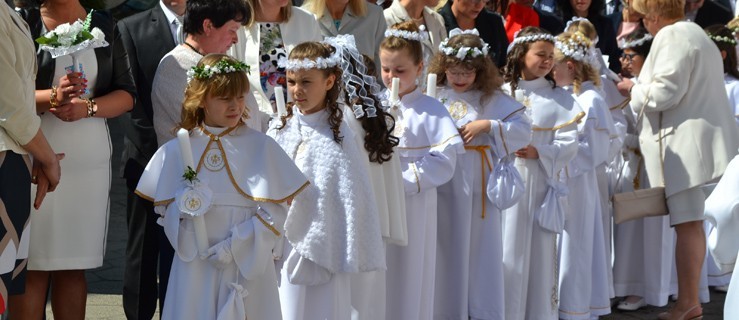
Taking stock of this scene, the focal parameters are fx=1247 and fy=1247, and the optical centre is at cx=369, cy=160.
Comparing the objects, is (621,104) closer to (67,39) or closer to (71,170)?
(71,170)

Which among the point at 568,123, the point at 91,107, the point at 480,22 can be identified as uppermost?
the point at 91,107

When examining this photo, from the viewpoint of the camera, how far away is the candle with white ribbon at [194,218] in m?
5.27

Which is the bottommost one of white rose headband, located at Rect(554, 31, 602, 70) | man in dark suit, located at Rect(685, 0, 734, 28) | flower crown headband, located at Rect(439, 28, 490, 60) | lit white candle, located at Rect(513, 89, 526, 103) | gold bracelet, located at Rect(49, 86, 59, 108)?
man in dark suit, located at Rect(685, 0, 734, 28)

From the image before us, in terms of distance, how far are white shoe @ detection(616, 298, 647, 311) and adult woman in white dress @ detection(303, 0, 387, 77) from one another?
2737 mm

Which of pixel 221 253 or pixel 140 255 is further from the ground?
pixel 221 253

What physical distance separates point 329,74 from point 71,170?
132 cm

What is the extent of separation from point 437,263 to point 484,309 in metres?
0.40

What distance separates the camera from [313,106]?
6.10m

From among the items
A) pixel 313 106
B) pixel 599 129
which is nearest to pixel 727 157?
pixel 599 129

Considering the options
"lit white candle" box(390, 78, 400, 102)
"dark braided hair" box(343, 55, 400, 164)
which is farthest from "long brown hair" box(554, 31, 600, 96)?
"dark braided hair" box(343, 55, 400, 164)

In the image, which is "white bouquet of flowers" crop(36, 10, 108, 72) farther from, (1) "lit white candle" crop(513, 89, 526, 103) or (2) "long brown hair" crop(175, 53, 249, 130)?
(1) "lit white candle" crop(513, 89, 526, 103)

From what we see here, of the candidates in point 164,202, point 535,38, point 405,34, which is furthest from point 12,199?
point 535,38

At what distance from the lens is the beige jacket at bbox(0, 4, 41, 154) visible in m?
4.91

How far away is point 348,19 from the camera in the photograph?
7.79 m
